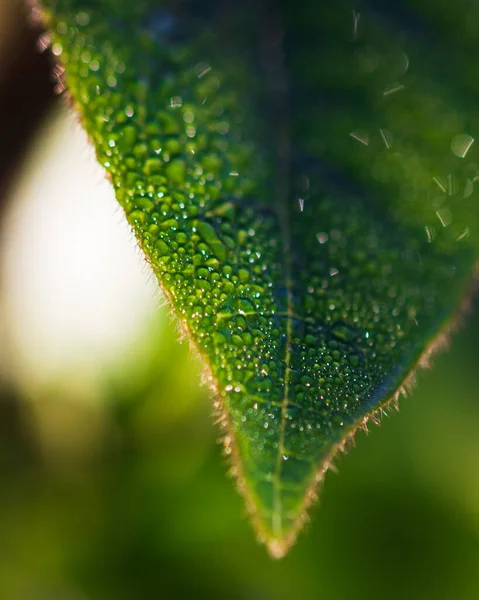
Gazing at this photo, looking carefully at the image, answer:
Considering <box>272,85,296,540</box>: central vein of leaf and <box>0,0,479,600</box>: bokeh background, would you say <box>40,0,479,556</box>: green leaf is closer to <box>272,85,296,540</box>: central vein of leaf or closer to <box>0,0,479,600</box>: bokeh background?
<box>272,85,296,540</box>: central vein of leaf

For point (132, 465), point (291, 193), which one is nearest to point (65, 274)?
point (132, 465)

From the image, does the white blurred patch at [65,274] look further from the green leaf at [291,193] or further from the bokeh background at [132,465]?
the green leaf at [291,193]

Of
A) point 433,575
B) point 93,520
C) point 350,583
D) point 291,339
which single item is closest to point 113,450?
point 93,520

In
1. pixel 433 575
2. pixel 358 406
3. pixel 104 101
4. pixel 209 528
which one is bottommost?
pixel 433 575

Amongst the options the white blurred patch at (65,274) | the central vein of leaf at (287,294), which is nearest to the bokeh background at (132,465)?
the white blurred patch at (65,274)

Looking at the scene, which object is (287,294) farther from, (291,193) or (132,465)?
(132,465)

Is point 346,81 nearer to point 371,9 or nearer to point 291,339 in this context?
point 371,9
